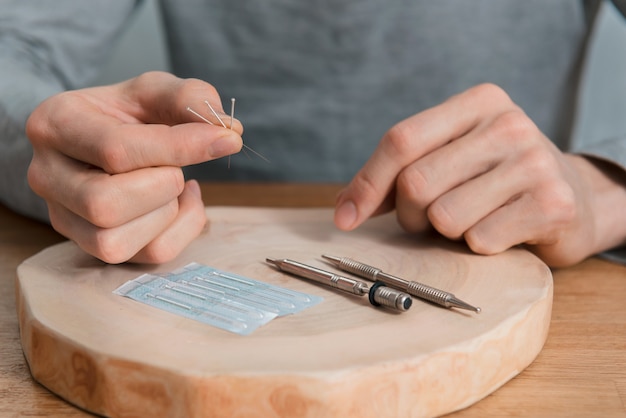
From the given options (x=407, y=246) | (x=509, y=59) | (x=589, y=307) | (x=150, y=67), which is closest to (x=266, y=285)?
(x=407, y=246)

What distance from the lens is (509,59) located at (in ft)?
5.70

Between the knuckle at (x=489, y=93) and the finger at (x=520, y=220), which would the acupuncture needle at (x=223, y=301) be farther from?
the knuckle at (x=489, y=93)

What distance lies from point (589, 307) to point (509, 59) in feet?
3.00

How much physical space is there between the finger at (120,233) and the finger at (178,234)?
1 centimetres

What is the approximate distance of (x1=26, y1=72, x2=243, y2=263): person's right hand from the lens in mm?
Answer: 817

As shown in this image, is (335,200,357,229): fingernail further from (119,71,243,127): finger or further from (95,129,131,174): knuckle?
(95,129,131,174): knuckle

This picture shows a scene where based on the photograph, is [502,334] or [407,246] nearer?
[502,334]

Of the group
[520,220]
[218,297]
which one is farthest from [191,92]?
[520,220]

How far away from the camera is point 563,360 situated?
84cm

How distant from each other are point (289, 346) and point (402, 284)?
20 cm

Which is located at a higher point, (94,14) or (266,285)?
(94,14)

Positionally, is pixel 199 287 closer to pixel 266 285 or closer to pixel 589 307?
pixel 266 285

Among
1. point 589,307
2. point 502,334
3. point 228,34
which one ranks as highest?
point 228,34

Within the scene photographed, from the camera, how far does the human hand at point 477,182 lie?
97 cm
